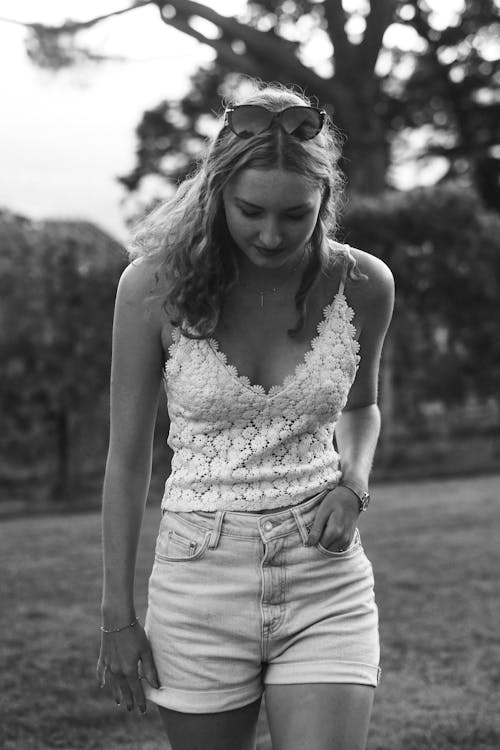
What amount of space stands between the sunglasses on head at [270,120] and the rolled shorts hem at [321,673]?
3.39 ft

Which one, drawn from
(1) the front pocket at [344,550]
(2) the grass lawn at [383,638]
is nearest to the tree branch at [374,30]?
(2) the grass lawn at [383,638]

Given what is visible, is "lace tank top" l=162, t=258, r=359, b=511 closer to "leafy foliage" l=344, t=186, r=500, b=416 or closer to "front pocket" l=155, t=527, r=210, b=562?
"front pocket" l=155, t=527, r=210, b=562

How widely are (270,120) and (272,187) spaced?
0.15 m

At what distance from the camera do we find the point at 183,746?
2.08 meters

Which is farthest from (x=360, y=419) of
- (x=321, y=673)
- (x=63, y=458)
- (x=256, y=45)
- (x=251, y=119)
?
(x=256, y=45)

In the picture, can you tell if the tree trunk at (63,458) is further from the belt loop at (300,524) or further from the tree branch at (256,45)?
the belt loop at (300,524)

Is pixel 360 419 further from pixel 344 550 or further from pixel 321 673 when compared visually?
pixel 321 673

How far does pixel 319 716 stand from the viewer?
199 cm

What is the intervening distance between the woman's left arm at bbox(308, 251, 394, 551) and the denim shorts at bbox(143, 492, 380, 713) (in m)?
0.04

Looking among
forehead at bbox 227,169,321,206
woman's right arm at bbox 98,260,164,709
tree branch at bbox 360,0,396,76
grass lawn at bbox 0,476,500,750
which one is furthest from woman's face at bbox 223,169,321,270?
tree branch at bbox 360,0,396,76

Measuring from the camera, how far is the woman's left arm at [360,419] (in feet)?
6.81

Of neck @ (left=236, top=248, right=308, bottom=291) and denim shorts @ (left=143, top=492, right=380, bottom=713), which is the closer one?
denim shorts @ (left=143, top=492, right=380, bottom=713)

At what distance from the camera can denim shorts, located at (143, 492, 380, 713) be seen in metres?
2.02

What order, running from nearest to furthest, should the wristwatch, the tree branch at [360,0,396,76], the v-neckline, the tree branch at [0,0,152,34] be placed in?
1. the v-neckline
2. the wristwatch
3. the tree branch at [0,0,152,34]
4. the tree branch at [360,0,396,76]
